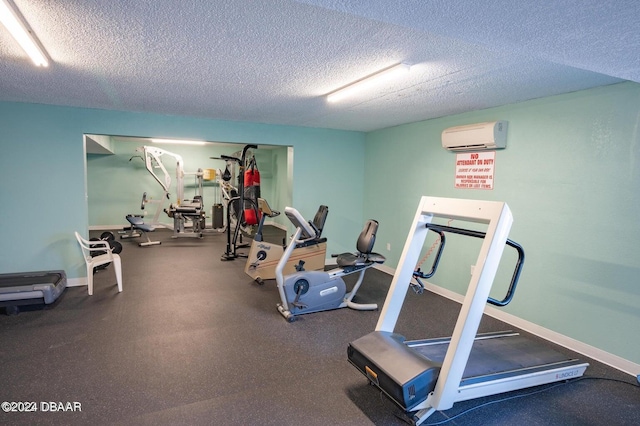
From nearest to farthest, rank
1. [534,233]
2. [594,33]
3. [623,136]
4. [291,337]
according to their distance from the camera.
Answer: [594,33], [623,136], [291,337], [534,233]

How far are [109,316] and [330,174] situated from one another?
354 centimetres

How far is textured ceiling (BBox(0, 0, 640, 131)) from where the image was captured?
1405 millimetres

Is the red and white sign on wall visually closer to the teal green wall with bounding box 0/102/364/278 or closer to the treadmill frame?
the treadmill frame

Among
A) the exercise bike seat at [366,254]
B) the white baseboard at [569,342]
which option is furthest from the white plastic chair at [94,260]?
the white baseboard at [569,342]

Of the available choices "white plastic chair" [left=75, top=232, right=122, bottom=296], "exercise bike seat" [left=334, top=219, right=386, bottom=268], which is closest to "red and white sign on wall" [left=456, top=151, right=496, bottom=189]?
"exercise bike seat" [left=334, top=219, right=386, bottom=268]

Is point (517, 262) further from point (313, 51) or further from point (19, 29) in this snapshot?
point (19, 29)

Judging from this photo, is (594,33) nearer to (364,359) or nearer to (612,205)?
(612,205)

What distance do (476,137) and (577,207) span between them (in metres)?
1.16

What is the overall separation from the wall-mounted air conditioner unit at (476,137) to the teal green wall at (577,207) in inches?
4.1

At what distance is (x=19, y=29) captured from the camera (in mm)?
1771

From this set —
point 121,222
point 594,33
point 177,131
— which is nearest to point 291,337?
point 594,33

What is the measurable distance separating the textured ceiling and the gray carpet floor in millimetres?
2096

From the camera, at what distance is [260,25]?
178 centimetres

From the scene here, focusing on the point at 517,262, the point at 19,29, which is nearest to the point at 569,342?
the point at 517,262
